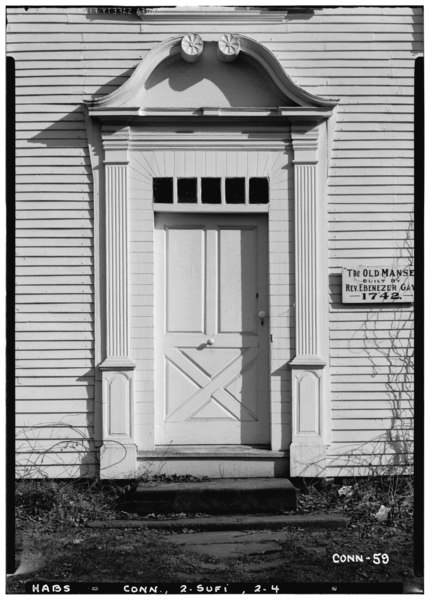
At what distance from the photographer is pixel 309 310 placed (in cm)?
744

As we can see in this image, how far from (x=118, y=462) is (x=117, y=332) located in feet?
3.85

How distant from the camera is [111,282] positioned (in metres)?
7.39

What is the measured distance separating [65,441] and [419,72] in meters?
4.48

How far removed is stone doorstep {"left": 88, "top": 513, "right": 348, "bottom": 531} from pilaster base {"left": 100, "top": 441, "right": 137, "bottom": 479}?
1.96ft

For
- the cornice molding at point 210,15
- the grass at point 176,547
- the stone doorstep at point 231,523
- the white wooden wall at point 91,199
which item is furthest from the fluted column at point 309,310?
the cornice molding at point 210,15

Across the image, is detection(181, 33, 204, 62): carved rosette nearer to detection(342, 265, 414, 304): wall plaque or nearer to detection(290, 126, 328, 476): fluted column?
detection(290, 126, 328, 476): fluted column

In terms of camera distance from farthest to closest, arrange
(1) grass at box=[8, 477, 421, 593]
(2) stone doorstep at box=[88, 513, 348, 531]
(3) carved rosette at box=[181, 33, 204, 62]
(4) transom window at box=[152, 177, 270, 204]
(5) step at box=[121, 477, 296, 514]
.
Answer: (4) transom window at box=[152, 177, 270, 204], (3) carved rosette at box=[181, 33, 204, 62], (5) step at box=[121, 477, 296, 514], (2) stone doorstep at box=[88, 513, 348, 531], (1) grass at box=[8, 477, 421, 593]

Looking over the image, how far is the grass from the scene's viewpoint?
5.94 meters

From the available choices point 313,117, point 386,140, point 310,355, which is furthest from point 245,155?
point 310,355

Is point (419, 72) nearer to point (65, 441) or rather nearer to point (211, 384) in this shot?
point (211, 384)

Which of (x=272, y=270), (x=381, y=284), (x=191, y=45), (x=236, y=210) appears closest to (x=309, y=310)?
(x=272, y=270)

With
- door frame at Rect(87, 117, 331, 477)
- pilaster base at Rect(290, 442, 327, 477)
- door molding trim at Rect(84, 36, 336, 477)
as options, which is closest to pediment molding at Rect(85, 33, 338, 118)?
door molding trim at Rect(84, 36, 336, 477)

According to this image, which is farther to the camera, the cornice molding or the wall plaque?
the wall plaque

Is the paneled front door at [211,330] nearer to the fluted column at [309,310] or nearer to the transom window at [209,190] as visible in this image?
the transom window at [209,190]
